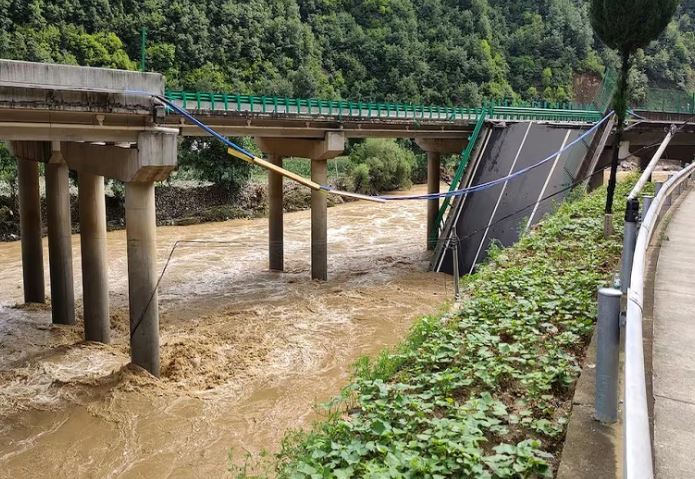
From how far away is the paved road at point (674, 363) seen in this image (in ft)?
11.4

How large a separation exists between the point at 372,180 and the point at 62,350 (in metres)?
32.7

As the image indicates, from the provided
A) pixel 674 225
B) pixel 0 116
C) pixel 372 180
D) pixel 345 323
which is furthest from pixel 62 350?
pixel 372 180

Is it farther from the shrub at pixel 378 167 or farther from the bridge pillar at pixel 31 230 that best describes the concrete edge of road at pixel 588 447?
the shrub at pixel 378 167

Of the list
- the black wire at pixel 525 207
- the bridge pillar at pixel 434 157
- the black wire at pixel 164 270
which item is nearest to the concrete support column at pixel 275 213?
the black wire at pixel 164 270

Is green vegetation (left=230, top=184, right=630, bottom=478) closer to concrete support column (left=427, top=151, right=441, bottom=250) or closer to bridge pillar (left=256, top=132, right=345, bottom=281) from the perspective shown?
bridge pillar (left=256, top=132, right=345, bottom=281)

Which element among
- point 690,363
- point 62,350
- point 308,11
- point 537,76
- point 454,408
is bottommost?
point 62,350

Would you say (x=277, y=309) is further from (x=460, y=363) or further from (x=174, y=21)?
(x=174, y=21)

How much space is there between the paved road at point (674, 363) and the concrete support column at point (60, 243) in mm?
13924

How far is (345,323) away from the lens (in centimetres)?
1714

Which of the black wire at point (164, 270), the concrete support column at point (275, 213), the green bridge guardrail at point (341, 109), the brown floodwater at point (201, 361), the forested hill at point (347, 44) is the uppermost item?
the forested hill at point (347, 44)

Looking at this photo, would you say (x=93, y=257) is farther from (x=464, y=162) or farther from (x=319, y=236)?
(x=464, y=162)

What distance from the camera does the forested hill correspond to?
52281 millimetres

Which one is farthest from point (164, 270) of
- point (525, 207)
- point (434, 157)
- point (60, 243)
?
point (434, 157)

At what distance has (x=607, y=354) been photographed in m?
→ 3.48
